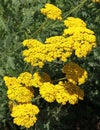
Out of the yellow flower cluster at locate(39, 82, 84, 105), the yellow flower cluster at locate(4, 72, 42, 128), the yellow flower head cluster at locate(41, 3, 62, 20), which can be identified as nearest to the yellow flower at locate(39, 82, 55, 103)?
the yellow flower cluster at locate(39, 82, 84, 105)

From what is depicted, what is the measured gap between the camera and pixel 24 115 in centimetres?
386

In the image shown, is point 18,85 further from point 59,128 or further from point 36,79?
point 59,128

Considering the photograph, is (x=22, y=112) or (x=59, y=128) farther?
(x=59, y=128)

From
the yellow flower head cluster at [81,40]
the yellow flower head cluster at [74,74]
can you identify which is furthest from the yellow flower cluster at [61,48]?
the yellow flower head cluster at [74,74]

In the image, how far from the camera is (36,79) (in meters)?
4.11

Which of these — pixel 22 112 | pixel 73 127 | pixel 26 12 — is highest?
pixel 26 12

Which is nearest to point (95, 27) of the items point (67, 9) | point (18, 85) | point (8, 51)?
point (67, 9)

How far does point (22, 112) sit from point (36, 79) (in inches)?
15.4

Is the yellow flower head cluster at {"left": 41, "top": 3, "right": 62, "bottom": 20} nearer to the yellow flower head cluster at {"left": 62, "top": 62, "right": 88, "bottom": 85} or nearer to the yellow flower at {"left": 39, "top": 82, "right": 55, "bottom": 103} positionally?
the yellow flower head cluster at {"left": 62, "top": 62, "right": 88, "bottom": 85}

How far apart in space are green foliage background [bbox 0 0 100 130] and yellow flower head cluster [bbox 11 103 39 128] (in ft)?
1.74

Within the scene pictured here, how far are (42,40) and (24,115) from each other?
1.15 metres

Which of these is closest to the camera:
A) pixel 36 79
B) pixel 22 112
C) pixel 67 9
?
pixel 22 112

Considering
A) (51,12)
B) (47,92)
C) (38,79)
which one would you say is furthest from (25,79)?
(51,12)

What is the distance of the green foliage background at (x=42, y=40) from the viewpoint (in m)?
4.55
